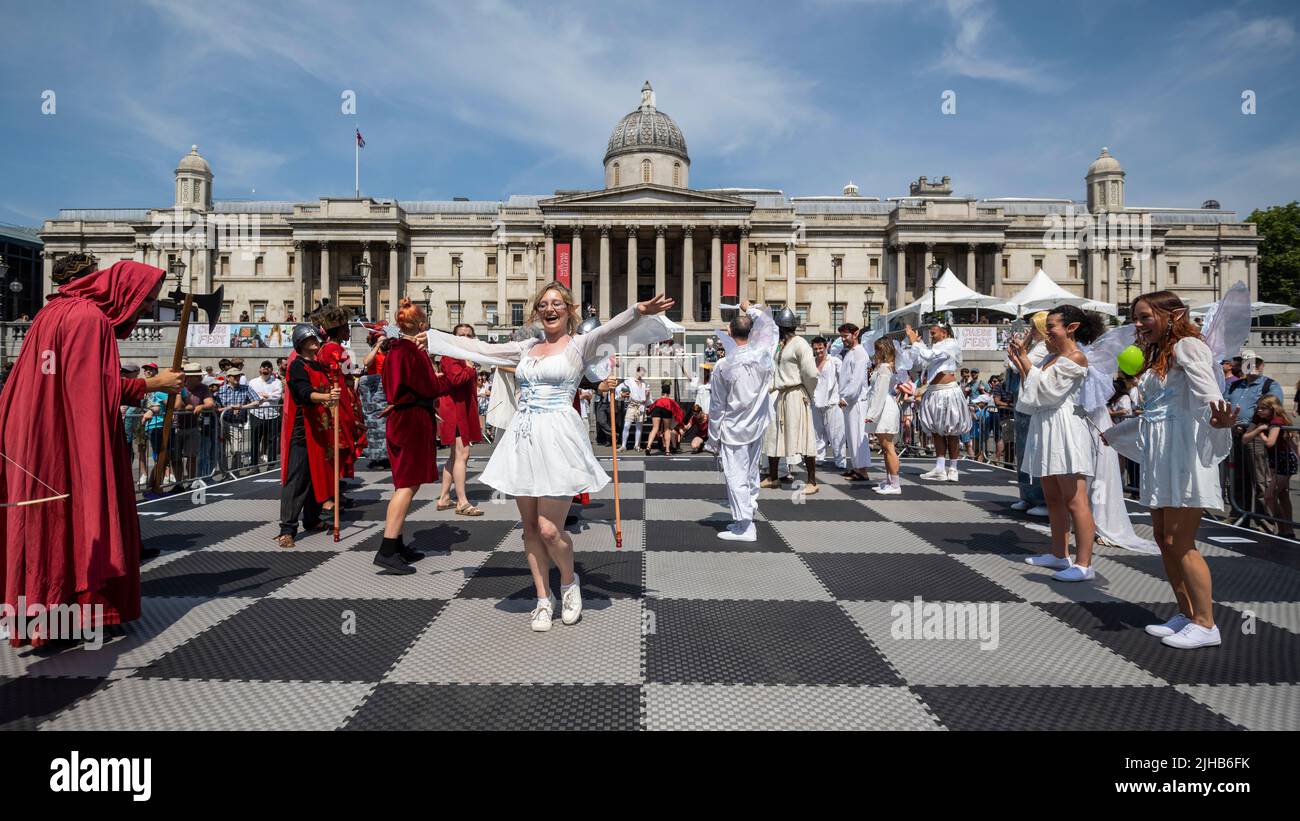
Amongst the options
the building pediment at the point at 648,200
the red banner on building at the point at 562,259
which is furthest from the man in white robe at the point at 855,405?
the building pediment at the point at 648,200

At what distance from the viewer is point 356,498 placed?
9.09 m

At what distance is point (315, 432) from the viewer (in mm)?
6719

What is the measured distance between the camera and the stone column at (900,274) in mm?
64938

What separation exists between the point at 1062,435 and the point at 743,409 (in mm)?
2731

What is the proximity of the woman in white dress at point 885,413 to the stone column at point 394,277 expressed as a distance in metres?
61.7

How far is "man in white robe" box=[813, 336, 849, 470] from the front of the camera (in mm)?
10508

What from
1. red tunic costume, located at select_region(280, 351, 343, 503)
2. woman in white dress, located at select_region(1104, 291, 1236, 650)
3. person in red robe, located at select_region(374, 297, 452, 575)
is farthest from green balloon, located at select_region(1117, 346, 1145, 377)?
red tunic costume, located at select_region(280, 351, 343, 503)

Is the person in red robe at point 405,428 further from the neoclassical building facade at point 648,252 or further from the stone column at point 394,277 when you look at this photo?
the stone column at point 394,277

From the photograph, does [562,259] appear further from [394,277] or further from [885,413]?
[885,413]

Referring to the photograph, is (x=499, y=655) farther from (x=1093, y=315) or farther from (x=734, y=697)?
(x=1093, y=315)

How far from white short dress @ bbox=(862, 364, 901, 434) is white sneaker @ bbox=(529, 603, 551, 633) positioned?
22.8 feet
